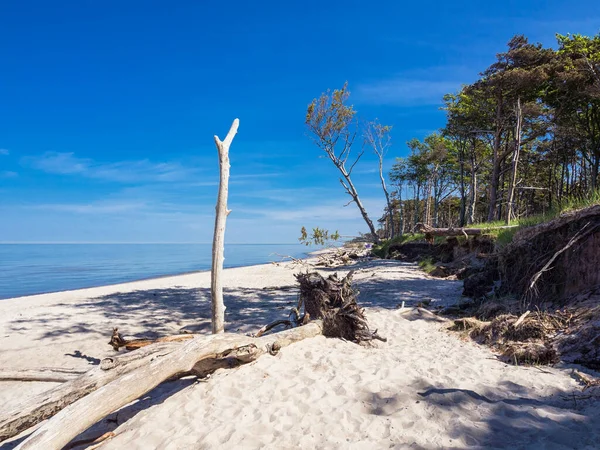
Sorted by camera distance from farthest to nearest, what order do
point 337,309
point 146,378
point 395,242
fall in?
point 395,242 → point 337,309 → point 146,378

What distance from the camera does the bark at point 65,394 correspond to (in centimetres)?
309

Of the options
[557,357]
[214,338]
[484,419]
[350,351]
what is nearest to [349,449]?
[484,419]

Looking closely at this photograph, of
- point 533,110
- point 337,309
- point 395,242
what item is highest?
point 533,110

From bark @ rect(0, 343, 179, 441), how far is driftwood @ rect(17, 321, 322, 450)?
6.9 inches

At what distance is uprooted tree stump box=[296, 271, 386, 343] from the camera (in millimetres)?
6539

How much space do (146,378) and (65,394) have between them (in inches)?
28.6

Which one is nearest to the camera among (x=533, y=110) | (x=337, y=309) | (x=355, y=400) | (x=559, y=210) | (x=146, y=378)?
(x=146, y=378)

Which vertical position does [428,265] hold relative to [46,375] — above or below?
above

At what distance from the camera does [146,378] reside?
12.5 ft

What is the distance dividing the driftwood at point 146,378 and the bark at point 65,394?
176 mm

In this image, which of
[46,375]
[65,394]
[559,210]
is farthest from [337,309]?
[559,210]

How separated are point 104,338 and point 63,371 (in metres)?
2.99

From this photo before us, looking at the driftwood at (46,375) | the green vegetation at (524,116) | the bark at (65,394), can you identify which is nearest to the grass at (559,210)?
the green vegetation at (524,116)

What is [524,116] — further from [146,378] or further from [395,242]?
[146,378]
